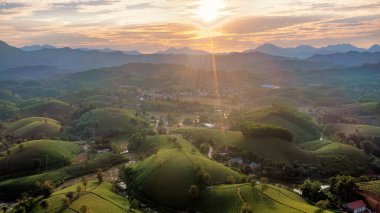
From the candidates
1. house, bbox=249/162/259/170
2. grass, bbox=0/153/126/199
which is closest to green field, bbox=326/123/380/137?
house, bbox=249/162/259/170

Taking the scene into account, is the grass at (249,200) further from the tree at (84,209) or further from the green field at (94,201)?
the tree at (84,209)

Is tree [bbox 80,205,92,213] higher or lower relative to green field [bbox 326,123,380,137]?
higher

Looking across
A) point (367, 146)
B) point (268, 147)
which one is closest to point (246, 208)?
point (268, 147)

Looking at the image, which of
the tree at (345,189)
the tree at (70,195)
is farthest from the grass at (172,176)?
the tree at (345,189)

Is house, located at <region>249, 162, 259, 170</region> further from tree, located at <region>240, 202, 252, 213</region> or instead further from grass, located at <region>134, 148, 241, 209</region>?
tree, located at <region>240, 202, 252, 213</region>

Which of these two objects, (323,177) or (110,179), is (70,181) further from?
(323,177)

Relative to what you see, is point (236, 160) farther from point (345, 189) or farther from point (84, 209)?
point (84, 209)

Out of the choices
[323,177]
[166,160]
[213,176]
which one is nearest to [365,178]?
[323,177]
